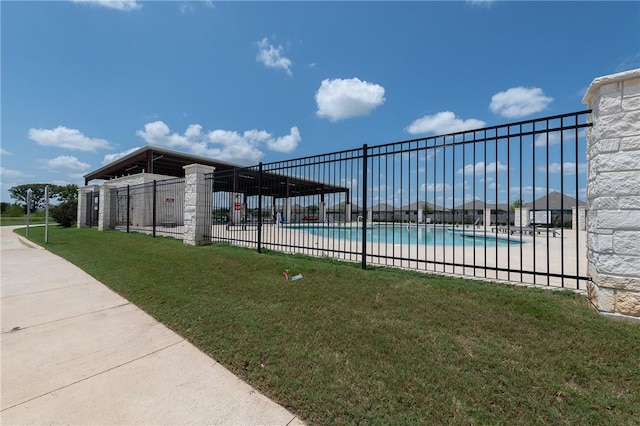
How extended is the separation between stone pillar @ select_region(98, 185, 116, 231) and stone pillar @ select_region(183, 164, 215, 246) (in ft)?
31.4

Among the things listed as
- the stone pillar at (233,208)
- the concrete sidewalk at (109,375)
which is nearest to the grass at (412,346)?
the concrete sidewalk at (109,375)

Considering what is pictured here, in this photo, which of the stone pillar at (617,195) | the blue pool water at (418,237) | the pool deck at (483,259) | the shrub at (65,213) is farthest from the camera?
the shrub at (65,213)

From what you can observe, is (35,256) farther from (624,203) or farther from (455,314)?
(624,203)

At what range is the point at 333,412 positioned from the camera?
6.33ft

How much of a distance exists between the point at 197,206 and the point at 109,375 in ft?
20.5

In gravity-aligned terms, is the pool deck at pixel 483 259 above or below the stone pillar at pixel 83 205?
below

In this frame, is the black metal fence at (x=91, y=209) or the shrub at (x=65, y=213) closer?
the black metal fence at (x=91, y=209)

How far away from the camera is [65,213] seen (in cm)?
1853

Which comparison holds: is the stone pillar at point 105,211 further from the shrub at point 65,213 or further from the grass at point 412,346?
the grass at point 412,346

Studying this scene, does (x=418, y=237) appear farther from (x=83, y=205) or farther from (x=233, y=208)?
(x=83, y=205)

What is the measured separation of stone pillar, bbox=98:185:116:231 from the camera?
48.7ft

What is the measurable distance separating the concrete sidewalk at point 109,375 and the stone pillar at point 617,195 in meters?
3.42

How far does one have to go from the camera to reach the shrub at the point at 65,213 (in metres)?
18.5

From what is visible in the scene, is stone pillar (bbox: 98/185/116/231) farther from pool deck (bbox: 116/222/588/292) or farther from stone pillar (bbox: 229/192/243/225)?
stone pillar (bbox: 229/192/243/225)
